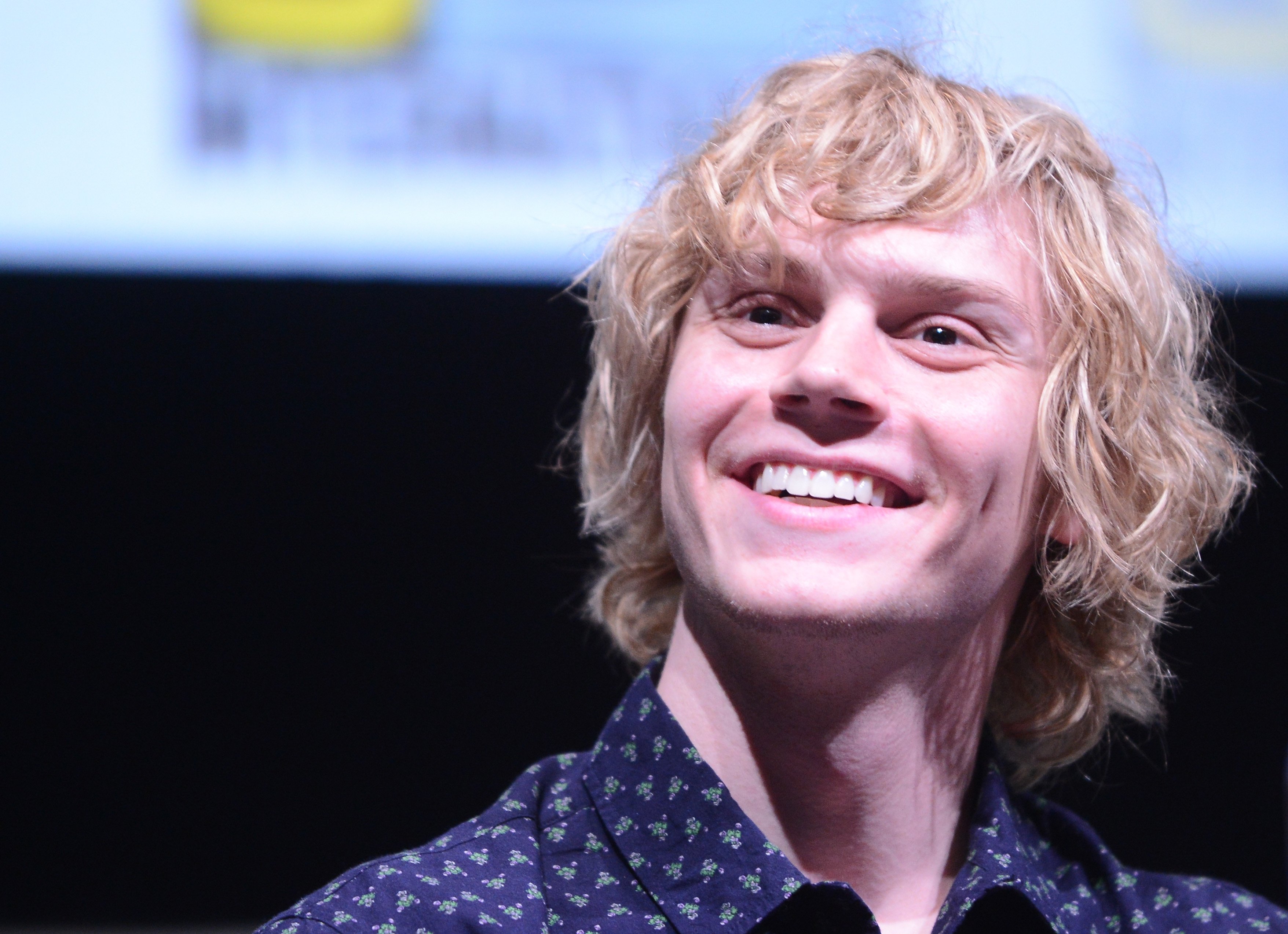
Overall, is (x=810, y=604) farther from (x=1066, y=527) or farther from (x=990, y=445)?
(x=1066, y=527)

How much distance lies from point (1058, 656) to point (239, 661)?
151 cm

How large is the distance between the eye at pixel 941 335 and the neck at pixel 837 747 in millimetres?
285

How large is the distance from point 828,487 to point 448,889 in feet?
1.64

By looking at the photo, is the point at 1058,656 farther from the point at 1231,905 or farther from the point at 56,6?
the point at 56,6

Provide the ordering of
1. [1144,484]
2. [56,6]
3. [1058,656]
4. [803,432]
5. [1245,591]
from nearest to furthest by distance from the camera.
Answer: [803,432] → [1144,484] → [1058,656] → [56,6] → [1245,591]

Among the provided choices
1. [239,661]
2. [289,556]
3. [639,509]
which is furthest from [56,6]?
[639,509]

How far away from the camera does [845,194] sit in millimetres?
1152

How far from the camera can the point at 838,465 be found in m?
1.11

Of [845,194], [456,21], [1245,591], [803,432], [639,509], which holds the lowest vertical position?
[1245,591]

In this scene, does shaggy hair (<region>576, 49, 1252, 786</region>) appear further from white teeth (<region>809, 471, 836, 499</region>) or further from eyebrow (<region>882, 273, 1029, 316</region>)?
white teeth (<region>809, 471, 836, 499</region>)

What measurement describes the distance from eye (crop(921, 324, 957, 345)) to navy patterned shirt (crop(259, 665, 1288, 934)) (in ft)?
1.50

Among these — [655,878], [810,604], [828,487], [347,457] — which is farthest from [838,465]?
[347,457]

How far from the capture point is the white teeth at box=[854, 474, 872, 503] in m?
1.11

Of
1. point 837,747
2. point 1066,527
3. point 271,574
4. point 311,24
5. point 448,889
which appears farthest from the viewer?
point 271,574
